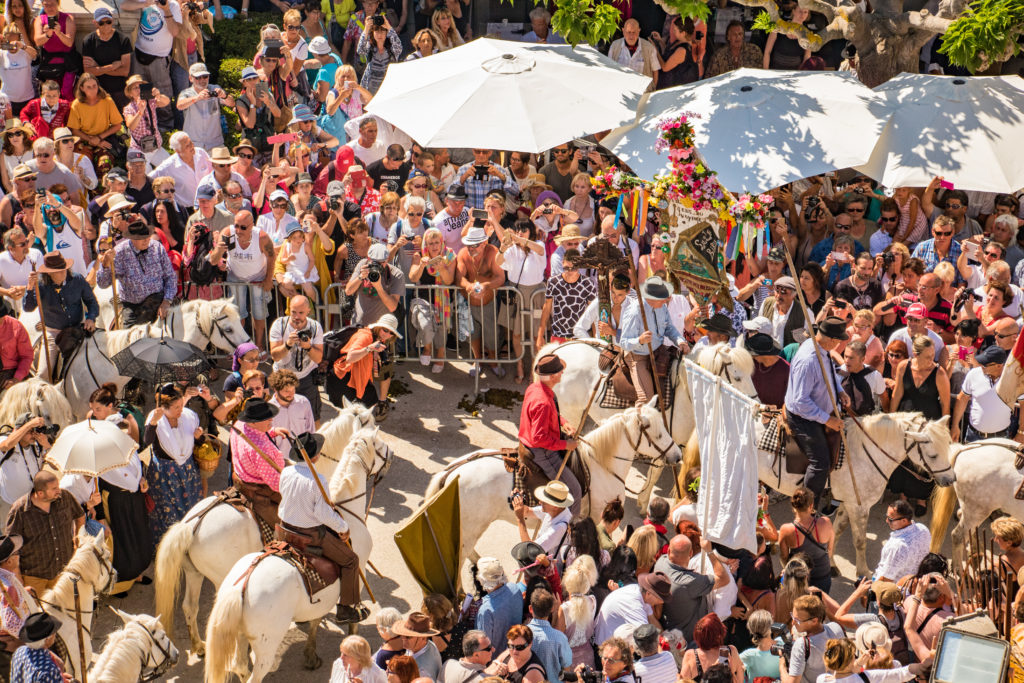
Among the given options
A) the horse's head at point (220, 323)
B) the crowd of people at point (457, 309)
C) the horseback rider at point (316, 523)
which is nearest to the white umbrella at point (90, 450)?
the crowd of people at point (457, 309)

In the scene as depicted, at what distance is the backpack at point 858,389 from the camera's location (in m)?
12.4

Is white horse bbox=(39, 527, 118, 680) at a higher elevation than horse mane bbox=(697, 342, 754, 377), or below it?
below

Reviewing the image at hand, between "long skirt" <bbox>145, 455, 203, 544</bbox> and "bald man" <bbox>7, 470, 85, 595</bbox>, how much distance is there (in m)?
1.06

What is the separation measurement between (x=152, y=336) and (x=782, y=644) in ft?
24.8

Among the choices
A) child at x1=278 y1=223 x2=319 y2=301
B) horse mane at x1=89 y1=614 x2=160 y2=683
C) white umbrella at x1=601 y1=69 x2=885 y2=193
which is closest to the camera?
horse mane at x1=89 y1=614 x2=160 y2=683

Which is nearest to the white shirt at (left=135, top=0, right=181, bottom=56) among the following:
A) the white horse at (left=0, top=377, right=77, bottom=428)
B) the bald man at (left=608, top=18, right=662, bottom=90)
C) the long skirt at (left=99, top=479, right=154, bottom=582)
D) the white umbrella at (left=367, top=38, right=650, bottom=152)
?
the white umbrella at (left=367, top=38, right=650, bottom=152)

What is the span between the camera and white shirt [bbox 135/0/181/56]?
18.5 metres

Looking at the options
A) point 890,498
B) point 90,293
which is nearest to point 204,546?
point 90,293

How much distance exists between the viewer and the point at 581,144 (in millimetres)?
17578

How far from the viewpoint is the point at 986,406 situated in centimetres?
1260

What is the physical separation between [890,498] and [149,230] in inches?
333

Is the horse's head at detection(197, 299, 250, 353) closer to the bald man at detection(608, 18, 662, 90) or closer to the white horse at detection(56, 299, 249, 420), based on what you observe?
the white horse at detection(56, 299, 249, 420)

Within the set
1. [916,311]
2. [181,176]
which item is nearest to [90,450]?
[181,176]

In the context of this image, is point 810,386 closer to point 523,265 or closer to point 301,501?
point 523,265
